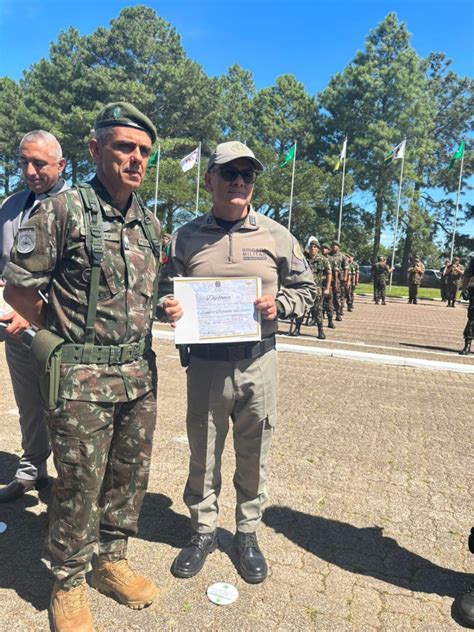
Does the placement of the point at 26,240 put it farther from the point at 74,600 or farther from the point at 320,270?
the point at 320,270

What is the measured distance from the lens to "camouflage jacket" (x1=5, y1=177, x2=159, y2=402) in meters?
2.11

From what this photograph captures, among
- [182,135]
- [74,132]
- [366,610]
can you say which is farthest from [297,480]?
[182,135]

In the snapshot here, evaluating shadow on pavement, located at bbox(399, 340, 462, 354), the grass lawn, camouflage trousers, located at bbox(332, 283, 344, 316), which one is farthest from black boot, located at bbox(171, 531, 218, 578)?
the grass lawn

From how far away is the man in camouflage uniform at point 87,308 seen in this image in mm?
2133

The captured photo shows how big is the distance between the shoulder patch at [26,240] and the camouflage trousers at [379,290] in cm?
2098

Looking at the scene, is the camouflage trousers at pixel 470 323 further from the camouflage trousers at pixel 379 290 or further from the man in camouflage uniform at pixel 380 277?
the camouflage trousers at pixel 379 290

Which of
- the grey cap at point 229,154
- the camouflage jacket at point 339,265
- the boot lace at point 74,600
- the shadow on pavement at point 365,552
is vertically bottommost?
the shadow on pavement at point 365,552

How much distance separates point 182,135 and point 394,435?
137 feet

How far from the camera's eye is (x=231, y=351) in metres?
2.63

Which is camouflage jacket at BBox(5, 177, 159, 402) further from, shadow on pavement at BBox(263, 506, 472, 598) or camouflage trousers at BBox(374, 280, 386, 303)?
camouflage trousers at BBox(374, 280, 386, 303)

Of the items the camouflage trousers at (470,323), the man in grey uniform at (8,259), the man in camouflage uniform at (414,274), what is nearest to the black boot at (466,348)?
the camouflage trousers at (470,323)

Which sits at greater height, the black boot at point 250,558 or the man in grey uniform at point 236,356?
the man in grey uniform at point 236,356

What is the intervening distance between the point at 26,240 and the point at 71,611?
1636mm

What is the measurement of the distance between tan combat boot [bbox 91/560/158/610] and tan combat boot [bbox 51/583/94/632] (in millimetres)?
187
